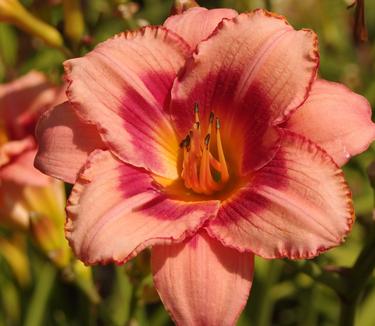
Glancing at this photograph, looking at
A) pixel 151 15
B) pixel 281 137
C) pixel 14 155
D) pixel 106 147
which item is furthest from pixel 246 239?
pixel 151 15

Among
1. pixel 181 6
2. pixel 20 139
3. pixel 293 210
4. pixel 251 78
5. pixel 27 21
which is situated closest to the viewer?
pixel 293 210

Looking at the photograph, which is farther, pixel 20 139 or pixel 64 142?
pixel 20 139

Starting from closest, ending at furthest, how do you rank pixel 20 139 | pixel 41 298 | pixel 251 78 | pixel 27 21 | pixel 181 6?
pixel 251 78 → pixel 181 6 → pixel 27 21 → pixel 20 139 → pixel 41 298

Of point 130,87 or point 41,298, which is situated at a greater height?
point 130,87

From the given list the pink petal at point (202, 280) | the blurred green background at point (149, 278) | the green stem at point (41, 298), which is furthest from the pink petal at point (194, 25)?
the green stem at point (41, 298)

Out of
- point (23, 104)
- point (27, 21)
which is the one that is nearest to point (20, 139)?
point (23, 104)

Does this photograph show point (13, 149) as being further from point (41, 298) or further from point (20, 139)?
point (41, 298)
